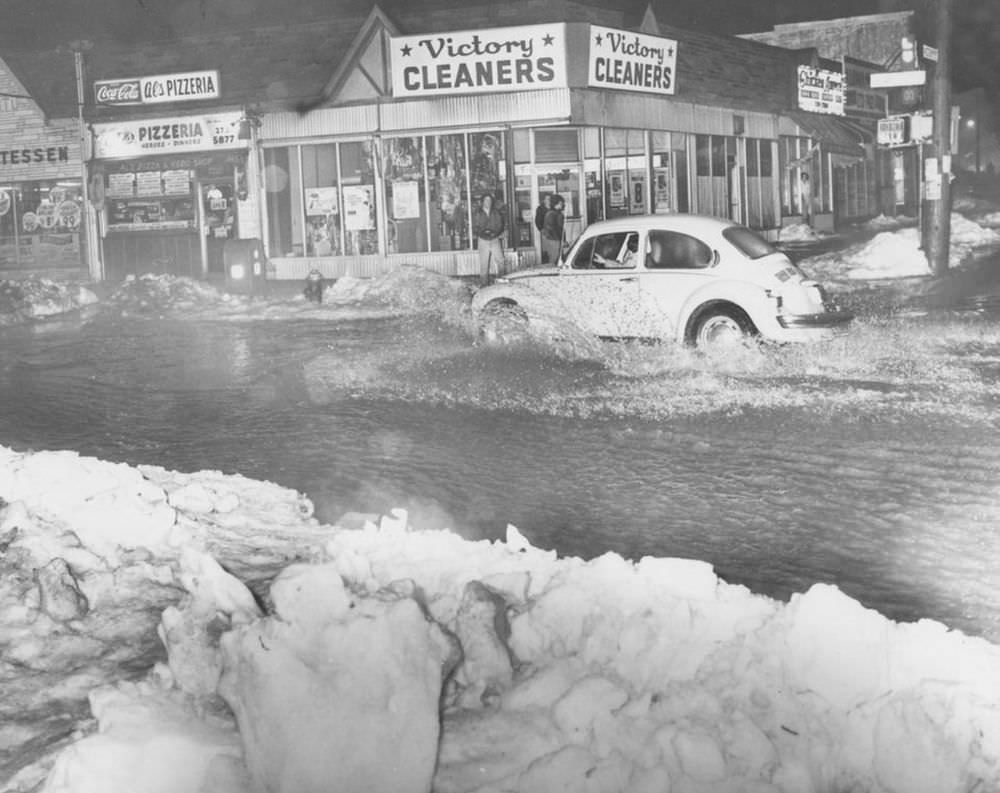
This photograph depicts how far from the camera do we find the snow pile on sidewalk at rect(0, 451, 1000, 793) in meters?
3.58

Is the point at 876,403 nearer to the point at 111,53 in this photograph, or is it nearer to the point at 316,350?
the point at 316,350

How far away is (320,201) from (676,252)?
16.8m

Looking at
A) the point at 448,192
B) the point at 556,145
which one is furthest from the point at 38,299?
the point at 556,145

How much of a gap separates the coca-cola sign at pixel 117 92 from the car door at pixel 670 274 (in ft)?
63.9

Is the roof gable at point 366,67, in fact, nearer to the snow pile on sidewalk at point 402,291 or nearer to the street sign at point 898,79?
the snow pile on sidewalk at point 402,291

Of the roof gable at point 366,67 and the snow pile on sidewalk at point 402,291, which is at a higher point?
the roof gable at point 366,67

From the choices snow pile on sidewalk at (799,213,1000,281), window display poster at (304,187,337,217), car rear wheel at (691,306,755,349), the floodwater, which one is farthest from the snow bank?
snow pile on sidewalk at (799,213,1000,281)

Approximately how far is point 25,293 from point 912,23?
42575 mm

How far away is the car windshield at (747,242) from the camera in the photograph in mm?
12484

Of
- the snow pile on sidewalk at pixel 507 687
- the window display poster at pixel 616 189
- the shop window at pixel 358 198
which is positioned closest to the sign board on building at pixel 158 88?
the shop window at pixel 358 198

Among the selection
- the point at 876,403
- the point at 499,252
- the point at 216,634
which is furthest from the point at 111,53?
the point at 216,634

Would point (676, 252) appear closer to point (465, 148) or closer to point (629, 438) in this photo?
point (629, 438)

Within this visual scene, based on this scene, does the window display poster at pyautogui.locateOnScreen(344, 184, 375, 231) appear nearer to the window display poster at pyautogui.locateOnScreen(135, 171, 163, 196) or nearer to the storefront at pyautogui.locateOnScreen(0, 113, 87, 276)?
the window display poster at pyautogui.locateOnScreen(135, 171, 163, 196)

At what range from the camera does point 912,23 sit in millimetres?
53656
